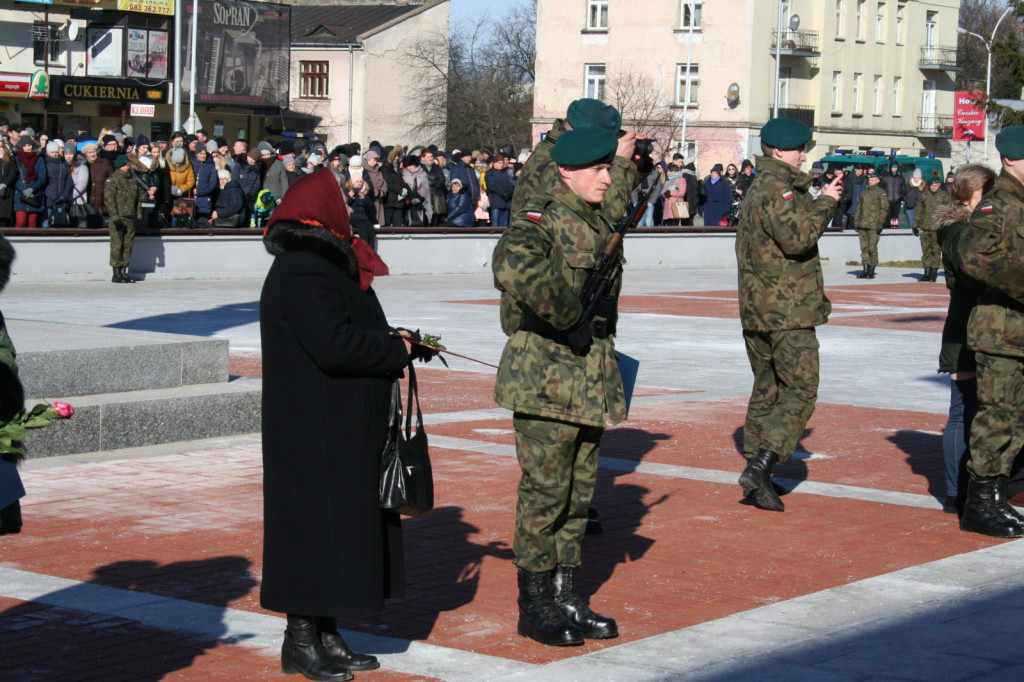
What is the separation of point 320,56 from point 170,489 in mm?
64726

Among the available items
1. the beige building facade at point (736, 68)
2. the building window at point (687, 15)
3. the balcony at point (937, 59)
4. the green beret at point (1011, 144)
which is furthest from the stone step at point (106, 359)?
the balcony at point (937, 59)

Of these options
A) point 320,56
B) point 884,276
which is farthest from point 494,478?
point 320,56

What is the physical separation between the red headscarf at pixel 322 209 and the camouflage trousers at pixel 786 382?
3.38m

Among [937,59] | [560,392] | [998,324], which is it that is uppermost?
[937,59]

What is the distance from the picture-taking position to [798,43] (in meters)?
62.3

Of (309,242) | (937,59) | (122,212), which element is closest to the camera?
(309,242)

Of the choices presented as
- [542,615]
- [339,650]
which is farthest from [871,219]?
[339,650]

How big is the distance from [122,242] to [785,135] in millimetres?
14454

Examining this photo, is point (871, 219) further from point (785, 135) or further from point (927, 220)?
point (785, 135)

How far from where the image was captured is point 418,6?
72.7 meters

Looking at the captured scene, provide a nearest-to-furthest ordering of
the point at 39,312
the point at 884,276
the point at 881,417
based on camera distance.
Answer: the point at 881,417
the point at 39,312
the point at 884,276

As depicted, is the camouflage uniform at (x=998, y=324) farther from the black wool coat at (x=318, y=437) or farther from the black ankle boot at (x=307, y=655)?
the black ankle boot at (x=307, y=655)

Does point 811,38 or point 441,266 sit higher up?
point 811,38

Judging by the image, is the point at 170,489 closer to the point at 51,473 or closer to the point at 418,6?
the point at 51,473
